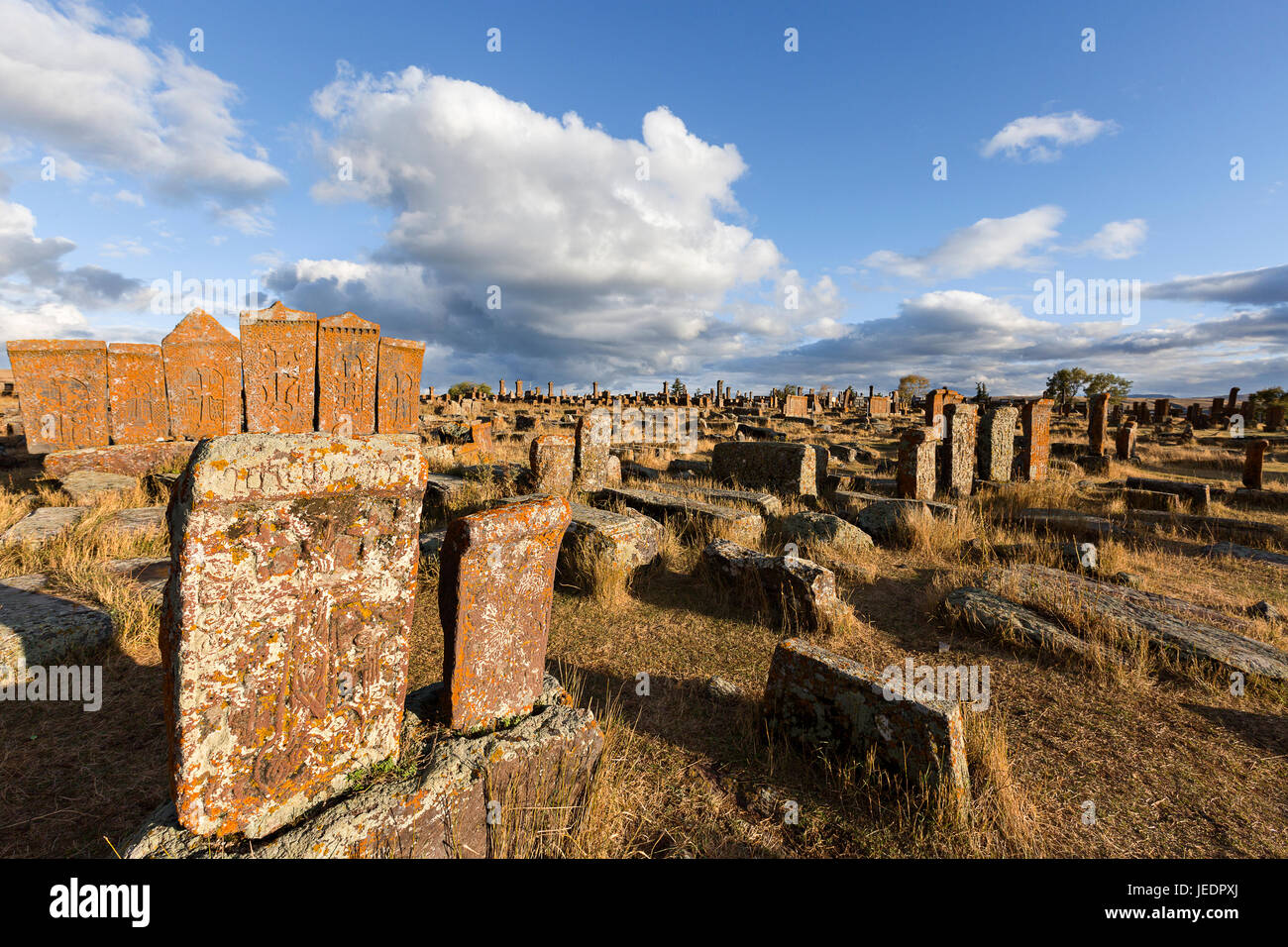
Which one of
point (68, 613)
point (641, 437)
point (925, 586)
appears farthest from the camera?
point (641, 437)

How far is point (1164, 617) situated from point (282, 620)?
20.7ft

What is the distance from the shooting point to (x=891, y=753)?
8.75 ft

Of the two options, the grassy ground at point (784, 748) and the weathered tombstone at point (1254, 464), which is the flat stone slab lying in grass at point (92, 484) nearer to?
the grassy ground at point (784, 748)

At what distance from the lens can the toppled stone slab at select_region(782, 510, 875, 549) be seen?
650 cm

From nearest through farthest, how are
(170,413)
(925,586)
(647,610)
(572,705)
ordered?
(572,705), (647,610), (925,586), (170,413)

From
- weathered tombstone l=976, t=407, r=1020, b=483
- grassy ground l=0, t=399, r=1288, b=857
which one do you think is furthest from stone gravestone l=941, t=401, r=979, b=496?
grassy ground l=0, t=399, r=1288, b=857

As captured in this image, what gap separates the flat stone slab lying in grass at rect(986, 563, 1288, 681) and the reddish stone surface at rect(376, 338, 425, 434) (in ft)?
30.3

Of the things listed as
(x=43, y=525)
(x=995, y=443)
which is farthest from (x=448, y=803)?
→ (x=995, y=443)

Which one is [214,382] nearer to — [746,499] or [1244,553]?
[746,499]

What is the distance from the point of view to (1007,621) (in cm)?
434

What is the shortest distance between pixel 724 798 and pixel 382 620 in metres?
→ 1.89

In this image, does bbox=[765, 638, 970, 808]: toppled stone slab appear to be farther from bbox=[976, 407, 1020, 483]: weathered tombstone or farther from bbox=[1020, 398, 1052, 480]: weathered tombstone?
bbox=[1020, 398, 1052, 480]: weathered tombstone
